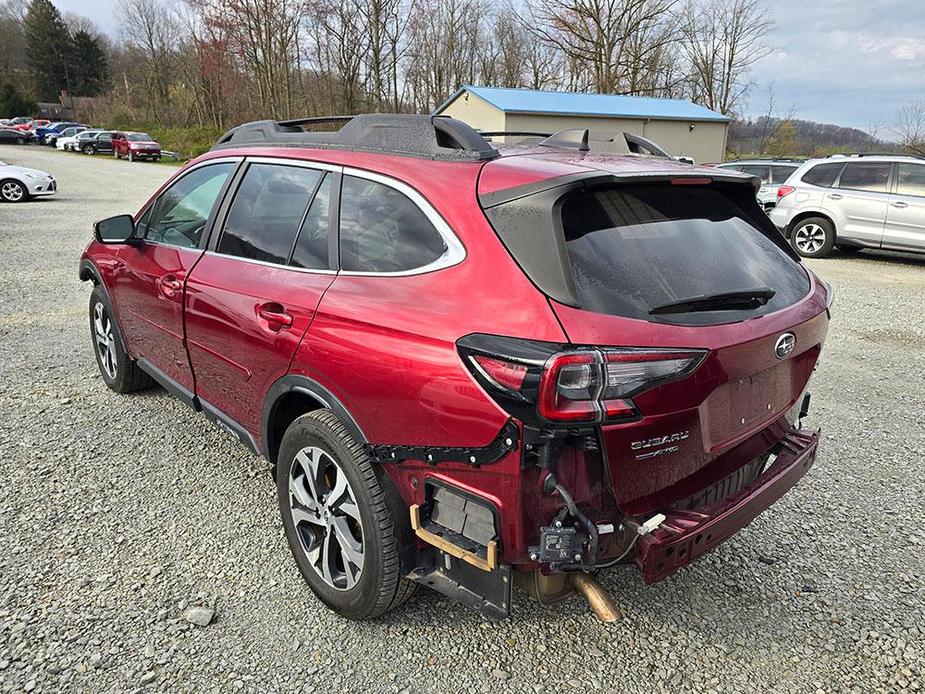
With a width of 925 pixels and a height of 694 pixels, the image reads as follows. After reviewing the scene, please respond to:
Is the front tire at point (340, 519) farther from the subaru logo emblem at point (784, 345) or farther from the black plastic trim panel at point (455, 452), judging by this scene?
the subaru logo emblem at point (784, 345)

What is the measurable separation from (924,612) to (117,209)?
1735 cm

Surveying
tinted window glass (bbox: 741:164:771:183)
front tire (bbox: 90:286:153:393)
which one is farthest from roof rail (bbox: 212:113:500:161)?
tinted window glass (bbox: 741:164:771:183)

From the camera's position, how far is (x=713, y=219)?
8.14 ft

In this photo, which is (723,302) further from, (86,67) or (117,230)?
(86,67)

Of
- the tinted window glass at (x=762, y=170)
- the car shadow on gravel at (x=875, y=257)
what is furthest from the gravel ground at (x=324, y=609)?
the tinted window glass at (x=762, y=170)

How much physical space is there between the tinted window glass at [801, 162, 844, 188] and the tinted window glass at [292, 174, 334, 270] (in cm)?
1102

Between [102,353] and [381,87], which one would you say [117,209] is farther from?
[381,87]

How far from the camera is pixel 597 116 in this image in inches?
1195

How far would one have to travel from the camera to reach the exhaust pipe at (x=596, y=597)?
199 cm

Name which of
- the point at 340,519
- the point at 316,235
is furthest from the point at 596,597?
the point at 316,235

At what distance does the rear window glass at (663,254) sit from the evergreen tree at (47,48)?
3616 inches

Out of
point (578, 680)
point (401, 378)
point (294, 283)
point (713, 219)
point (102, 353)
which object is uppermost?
point (713, 219)

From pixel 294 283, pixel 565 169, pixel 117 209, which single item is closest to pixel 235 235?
pixel 294 283

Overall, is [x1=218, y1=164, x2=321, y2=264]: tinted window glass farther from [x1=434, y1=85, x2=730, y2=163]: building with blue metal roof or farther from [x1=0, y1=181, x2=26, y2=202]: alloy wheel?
[x1=434, y1=85, x2=730, y2=163]: building with blue metal roof
